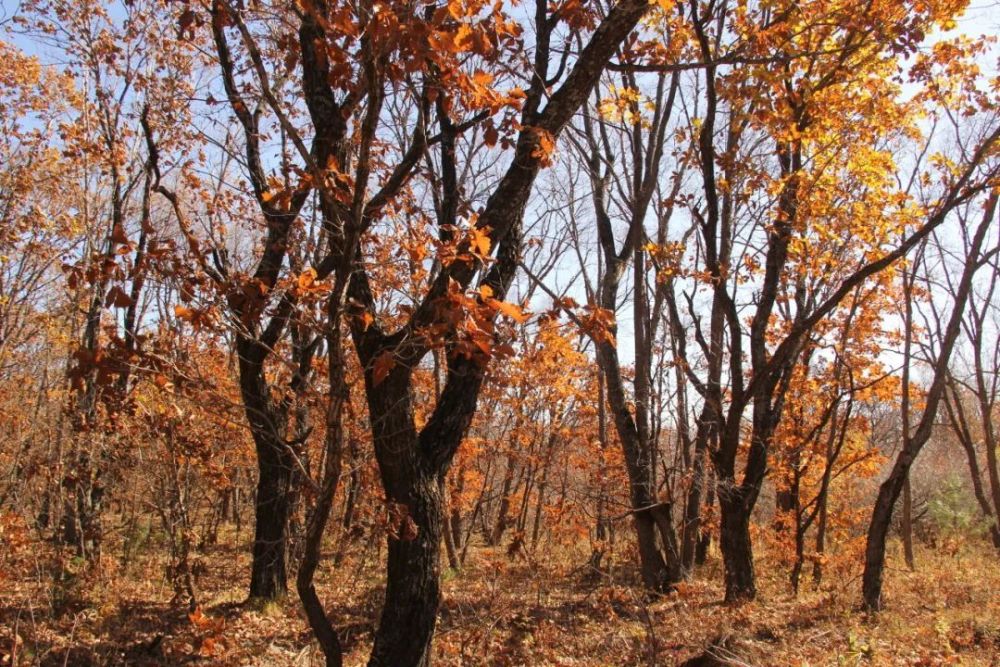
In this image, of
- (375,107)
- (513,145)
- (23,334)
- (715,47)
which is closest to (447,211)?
(513,145)

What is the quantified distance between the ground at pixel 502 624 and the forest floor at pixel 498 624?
0.02 metres

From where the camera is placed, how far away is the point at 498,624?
285 inches

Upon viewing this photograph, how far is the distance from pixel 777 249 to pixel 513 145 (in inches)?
212

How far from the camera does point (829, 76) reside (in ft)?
22.3

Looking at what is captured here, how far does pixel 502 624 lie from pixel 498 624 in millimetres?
46

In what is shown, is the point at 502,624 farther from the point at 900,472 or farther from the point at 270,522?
the point at 900,472

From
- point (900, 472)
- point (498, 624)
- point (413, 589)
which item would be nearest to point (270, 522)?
point (498, 624)

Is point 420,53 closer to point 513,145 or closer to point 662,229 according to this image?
point 513,145

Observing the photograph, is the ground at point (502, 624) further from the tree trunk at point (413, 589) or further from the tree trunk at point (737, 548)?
the tree trunk at point (413, 589)

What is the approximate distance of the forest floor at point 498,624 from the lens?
19.2 ft

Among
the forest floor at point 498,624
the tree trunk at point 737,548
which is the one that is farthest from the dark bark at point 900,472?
the tree trunk at point 737,548

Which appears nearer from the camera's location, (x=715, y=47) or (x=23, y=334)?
(x=715, y=47)

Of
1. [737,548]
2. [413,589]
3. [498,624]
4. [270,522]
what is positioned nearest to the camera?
[413,589]

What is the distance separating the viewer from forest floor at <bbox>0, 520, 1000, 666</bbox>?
231 inches
